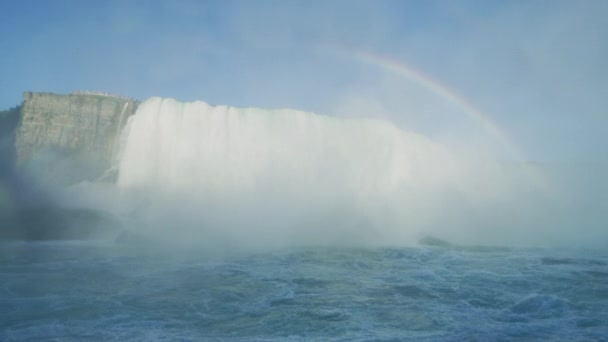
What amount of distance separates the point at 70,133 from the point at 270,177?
32.2ft

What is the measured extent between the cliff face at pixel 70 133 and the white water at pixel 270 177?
174cm

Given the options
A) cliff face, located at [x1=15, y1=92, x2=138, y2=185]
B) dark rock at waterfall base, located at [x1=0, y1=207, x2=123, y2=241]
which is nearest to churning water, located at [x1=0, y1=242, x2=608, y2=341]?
dark rock at waterfall base, located at [x1=0, y1=207, x2=123, y2=241]

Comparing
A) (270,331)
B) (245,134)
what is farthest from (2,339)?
(245,134)

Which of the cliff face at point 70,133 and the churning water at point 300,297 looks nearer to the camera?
the churning water at point 300,297

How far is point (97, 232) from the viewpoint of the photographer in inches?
688

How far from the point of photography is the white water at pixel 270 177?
689 inches

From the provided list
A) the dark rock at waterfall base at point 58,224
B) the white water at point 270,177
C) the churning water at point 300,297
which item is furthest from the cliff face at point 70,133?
the churning water at point 300,297

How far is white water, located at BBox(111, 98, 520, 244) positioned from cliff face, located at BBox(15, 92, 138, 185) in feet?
5.70

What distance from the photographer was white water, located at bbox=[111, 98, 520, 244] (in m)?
17.5

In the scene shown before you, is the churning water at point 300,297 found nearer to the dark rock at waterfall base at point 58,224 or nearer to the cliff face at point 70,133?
the dark rock at waterfall base at point 58,224

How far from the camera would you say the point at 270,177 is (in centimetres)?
1917

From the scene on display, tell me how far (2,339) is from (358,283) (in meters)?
5.92

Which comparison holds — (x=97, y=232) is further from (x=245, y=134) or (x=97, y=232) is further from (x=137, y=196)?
(x=245, y=134)

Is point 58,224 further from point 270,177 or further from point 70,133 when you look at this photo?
point 270,177
